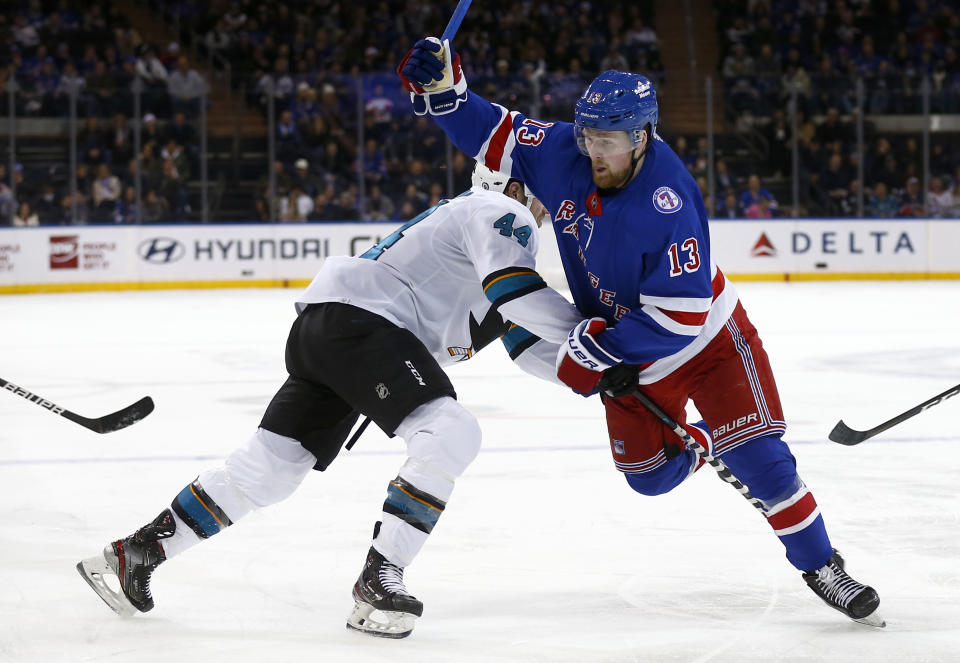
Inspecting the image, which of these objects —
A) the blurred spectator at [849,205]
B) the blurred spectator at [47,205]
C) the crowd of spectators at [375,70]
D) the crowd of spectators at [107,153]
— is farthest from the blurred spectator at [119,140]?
the blurred spectator at [849,205]

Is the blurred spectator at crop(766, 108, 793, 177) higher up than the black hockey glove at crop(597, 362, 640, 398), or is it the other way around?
the black hockey glove at crop(597, 362, 640, 398)

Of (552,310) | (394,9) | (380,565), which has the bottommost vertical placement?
(380,565)

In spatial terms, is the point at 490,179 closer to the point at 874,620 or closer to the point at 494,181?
the point at 494,181

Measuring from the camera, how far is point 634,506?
3797mm

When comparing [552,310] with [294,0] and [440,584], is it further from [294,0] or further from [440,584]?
[294,0]

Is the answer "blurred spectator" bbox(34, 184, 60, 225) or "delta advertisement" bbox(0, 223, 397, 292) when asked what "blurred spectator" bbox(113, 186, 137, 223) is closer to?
"delta advertisement" bbox(0, 223, 397, 292)

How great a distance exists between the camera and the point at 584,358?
267 centimetres

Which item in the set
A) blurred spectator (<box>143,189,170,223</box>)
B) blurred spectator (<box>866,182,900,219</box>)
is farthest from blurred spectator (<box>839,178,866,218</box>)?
blurred spectator (<box>143,189,170,223</box>)

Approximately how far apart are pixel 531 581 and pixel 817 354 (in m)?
4.67

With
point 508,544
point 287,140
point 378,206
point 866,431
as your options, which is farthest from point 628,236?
point 287,140

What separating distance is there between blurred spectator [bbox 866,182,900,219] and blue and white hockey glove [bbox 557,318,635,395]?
36.6 ft

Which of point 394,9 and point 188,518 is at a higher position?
point 394,9

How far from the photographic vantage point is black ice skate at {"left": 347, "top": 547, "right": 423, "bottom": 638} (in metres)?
2.62

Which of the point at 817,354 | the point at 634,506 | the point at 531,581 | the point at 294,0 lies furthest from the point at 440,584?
the point at 294,0
